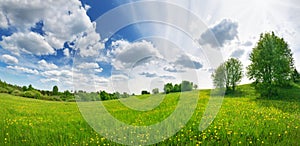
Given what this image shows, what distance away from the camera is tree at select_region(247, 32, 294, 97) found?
3077cm

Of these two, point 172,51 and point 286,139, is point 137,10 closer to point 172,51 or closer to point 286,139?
point 172,51

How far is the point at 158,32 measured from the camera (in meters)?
8.90

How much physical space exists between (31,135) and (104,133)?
95.6 inches

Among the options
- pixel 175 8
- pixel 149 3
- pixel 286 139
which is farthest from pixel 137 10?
pixel 286 139

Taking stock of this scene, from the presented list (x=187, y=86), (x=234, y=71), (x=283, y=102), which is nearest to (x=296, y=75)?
(x=234, y=71)

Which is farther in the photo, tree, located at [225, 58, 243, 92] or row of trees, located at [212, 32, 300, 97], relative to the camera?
tree, located at [225, 58, 243, 92]

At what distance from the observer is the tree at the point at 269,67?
3077cm

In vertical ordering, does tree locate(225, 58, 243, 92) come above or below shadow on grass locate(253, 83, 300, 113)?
above

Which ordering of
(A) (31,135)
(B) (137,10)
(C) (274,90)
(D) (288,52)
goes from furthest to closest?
1. (D) (288,52)
2. (C) (274,90)
3. (B) (137,10)
4. (A) (31,135)

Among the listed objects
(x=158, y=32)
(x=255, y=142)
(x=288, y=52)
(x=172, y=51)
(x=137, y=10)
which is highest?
(x=288, y=52)

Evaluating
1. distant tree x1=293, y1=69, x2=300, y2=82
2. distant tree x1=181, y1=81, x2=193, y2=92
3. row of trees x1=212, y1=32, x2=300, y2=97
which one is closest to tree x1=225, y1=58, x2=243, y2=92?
row of trees x1=212, y1=32, x2=300, y2=97

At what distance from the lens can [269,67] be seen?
31484mm

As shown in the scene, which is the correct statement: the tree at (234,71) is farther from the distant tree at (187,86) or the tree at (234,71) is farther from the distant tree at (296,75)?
the distant tree at (187,86)

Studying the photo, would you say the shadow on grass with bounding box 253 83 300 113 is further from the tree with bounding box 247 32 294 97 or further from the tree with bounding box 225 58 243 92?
the tree with bounding box 225 58 243 92
